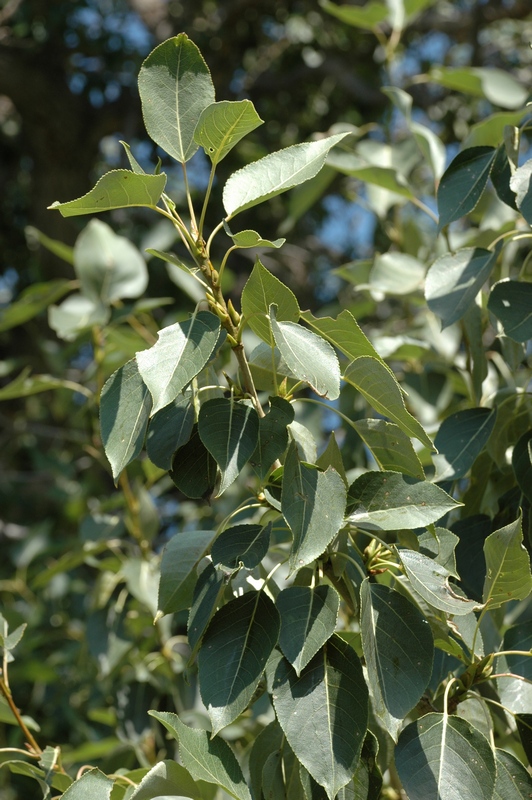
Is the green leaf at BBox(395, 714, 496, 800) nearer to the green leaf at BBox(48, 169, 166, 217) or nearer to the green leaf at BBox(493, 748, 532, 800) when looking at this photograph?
the green leaf at BBox(493, 748, 532, 800)

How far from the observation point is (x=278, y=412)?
770mm

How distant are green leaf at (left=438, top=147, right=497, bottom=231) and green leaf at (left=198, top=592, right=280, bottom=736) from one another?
1.53 feet

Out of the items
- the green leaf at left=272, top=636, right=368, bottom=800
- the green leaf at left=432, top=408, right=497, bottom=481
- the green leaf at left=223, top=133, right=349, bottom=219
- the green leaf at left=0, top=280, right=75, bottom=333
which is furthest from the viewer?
the green leaf at left=0, top=280, right=75, bottom=333

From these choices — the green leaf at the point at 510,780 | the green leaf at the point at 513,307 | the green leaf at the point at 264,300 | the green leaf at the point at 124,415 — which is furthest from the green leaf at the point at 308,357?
the green leaf at the point at 510,780

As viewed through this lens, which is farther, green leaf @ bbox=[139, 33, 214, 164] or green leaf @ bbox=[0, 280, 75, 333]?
green leaf @ bbox=[0, 280, 75, 333]

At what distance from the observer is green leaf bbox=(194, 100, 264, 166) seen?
0.75 m

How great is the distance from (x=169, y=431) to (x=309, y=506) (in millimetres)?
153

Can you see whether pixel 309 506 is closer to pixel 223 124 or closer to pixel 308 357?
pixel 308 357

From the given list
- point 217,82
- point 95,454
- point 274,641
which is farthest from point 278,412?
point 217,82

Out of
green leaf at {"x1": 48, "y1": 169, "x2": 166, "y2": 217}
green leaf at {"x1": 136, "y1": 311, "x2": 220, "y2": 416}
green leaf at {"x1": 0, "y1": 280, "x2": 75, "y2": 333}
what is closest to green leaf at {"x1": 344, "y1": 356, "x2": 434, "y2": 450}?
green leaf at {"x1": 136, "y1": 311, "x2": 220, "y2": 416}

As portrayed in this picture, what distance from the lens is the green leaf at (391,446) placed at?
797mm

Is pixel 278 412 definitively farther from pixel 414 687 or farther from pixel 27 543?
pixel 27 543

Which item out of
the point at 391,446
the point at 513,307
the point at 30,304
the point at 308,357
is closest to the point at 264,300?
the point at 308,357

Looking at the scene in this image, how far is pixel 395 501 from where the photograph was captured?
2.50ft
